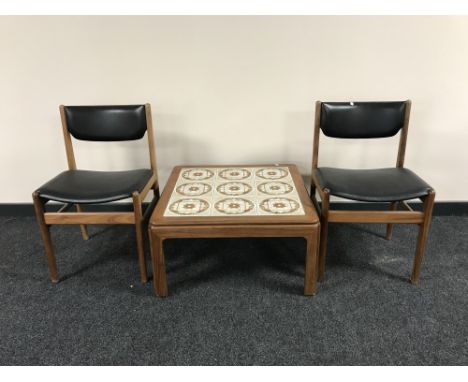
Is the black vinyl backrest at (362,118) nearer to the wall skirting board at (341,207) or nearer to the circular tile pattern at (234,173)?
the circular tile pattern at (234,173)

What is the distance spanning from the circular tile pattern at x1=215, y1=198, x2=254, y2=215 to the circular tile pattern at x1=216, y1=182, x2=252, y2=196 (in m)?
0.07

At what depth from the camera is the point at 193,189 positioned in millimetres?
1740

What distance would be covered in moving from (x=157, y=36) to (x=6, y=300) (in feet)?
4.91

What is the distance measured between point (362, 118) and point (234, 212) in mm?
853

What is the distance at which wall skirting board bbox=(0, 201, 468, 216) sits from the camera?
228 cm

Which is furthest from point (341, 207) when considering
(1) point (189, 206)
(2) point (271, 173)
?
(1) point (189, 206)

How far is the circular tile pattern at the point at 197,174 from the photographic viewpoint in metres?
1.87

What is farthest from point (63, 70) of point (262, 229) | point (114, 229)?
point (262, 229)

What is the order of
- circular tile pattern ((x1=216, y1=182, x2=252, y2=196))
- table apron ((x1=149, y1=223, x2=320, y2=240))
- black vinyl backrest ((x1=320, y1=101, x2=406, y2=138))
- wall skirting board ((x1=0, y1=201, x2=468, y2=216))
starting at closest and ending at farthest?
table apron ((x1=149, y1=223, x2=320, y2=240)) < circular tile pattern ((x1=216, y1=182, x2=252, y2=196)) < black vinyl backrest ((x1=320, y1=101, x2=406, y2=138)) < wall skirting board ((x1=0, y1=201, x2=468, y2=216))

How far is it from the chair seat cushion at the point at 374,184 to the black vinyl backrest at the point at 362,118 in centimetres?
21

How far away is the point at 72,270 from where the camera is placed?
185 centimetres

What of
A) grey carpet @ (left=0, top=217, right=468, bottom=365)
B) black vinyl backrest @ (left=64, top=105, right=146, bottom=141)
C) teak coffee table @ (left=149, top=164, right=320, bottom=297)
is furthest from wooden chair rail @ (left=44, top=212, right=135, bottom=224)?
black vinyl backrest @ (left=64, top=105, right=146, bottom=141)

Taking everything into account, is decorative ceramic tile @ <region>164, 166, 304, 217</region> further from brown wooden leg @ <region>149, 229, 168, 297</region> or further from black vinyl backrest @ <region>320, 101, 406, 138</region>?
black vinyl backrest @ <region>320, 101, 406, 138</region>

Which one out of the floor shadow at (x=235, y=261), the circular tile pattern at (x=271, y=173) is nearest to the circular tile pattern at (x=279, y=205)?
the circular tile pattern at (x=271, y=173)
